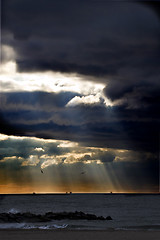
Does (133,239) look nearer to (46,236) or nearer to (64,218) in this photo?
(46,236)

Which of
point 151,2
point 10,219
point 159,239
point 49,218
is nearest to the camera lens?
point 151,2

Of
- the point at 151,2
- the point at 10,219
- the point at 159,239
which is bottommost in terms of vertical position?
the point at 159,239

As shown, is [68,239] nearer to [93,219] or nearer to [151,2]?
[151,2]

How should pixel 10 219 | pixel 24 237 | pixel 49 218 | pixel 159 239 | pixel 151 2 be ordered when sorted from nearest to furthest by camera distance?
1. pixel 151 2
2. pixel 159 239
3. pixel 24 237
4. pixel 10 219
5. pixel 49 218

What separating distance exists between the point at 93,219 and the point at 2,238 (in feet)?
62.2

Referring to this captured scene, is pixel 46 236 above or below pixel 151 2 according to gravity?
below

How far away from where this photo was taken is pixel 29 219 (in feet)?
100

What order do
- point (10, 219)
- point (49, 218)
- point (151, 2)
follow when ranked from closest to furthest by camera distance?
point (151, 2)
point (10, 219)
point (49, 218)

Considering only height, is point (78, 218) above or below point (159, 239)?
above

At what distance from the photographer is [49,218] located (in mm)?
31578

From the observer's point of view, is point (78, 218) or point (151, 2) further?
point (78, 218)

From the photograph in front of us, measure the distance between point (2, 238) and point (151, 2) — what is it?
889 cm

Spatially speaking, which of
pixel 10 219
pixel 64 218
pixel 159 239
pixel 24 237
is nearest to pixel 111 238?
pixel 159 239

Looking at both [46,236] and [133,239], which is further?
[46,236]
